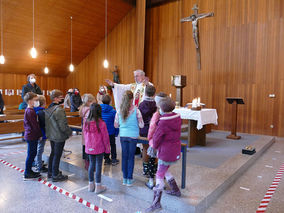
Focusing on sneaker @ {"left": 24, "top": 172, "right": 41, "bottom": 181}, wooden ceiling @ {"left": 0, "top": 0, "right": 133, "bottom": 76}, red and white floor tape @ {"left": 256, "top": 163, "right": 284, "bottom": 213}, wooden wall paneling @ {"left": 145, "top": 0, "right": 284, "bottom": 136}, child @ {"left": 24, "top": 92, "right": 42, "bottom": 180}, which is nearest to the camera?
red and white floor tape @ {"left": 256, "top": 163, "right": 284, "bottom": 213}

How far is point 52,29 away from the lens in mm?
9180

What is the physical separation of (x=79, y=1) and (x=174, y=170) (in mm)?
7735

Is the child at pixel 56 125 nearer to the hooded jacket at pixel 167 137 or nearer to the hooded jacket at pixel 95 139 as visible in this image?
the hooded jacket at pixel 95 139

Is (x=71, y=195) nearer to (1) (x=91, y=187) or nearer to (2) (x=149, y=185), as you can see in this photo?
(1) (x=91, y=187)

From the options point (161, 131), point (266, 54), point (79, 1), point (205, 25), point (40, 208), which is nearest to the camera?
point (161, 131)

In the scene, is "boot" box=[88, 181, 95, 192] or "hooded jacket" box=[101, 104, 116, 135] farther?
"hooded jacket" box=[101, 104, 116, 135]

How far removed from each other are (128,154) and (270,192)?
6.55 feet

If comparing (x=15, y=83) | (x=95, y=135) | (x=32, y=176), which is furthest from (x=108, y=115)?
(x=15, y=83)

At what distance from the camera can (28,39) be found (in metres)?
9.02

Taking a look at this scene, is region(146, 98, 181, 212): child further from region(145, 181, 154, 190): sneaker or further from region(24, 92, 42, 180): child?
region(24, 92, 42, 180): child

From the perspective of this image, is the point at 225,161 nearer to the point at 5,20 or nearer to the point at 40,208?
the point at 40,208

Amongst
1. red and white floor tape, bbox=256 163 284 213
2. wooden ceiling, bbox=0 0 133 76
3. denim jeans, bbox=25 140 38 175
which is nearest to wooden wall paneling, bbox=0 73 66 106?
wooden ceiling, bbox=0 0 133 76

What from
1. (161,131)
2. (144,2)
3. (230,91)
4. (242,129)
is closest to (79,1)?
(144,2)

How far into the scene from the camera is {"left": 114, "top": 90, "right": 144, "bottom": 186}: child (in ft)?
8.91
